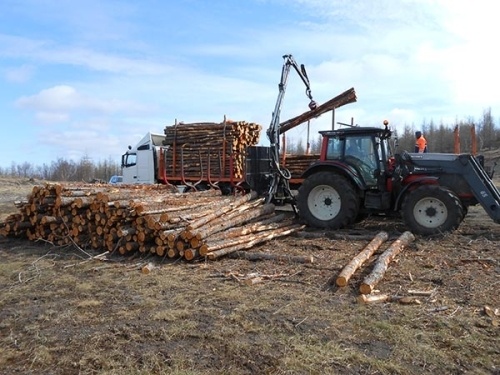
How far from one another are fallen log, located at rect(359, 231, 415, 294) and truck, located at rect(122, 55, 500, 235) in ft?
3.13

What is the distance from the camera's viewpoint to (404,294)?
6098 millimetres

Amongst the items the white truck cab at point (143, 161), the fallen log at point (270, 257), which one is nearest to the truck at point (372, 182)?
the fallen log at point (270, 257)

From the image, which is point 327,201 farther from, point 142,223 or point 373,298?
point 373,298

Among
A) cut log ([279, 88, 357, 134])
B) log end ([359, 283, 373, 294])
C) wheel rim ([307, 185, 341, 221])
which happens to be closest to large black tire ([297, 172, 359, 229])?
wheel rim ([307, 185, 341, 221])

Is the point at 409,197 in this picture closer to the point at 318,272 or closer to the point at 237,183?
the point at 318,272

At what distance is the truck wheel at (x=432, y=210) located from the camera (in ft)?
31.3

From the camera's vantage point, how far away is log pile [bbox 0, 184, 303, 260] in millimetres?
8391

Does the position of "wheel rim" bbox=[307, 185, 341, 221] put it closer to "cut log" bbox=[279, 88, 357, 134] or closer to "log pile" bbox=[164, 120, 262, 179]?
"cut log" bbox=[279, 88, 357, 134]

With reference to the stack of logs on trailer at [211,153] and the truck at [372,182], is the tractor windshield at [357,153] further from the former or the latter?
the stack of logs on trailer at [211,153]

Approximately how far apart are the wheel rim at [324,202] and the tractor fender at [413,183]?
1.31 metres

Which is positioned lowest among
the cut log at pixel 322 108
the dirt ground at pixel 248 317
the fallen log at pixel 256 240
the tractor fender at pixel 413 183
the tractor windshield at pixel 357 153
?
the dirt ground at pixel 248 317

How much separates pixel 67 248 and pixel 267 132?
5.82m

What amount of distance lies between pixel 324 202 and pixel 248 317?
617 cm

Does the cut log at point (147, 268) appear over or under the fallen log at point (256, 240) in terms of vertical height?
under
